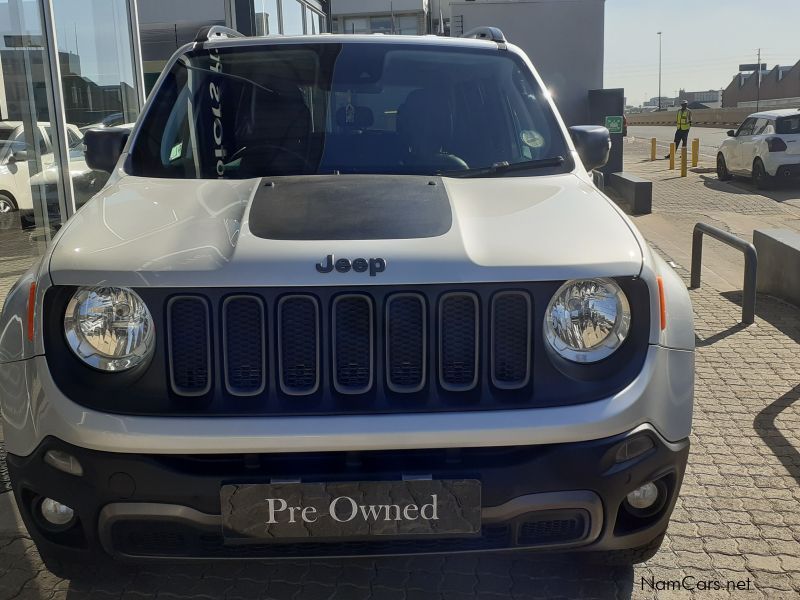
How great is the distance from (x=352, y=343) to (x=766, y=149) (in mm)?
18547

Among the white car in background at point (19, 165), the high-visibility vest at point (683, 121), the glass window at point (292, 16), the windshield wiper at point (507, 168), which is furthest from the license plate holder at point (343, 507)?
the high-visibility vest at point (683, 121)

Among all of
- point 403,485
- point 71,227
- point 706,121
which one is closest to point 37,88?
point 71,227

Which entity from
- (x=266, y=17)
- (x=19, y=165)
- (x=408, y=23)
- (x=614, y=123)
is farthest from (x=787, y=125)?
(x=408, y=23)

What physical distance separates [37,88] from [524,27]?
1276 cm

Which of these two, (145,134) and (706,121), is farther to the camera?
(706,121)

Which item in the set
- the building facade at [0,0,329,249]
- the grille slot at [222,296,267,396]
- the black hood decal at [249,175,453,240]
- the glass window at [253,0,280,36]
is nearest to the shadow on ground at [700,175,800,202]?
the glass window at [253,0,280,36]

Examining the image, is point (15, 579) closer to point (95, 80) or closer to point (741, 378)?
point (741, 378)

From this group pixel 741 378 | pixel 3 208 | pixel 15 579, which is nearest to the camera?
pixel 15 579

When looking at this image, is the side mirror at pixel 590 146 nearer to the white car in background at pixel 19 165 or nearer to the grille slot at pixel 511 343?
the grille slot at pixel 511 343

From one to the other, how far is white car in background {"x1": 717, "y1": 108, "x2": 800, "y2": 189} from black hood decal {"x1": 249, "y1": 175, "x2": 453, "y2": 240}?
57.2ft

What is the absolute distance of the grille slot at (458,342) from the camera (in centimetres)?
250

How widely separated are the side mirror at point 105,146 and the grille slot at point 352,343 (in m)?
1.81

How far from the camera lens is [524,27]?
18812 mm

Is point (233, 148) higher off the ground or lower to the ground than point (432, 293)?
higher
